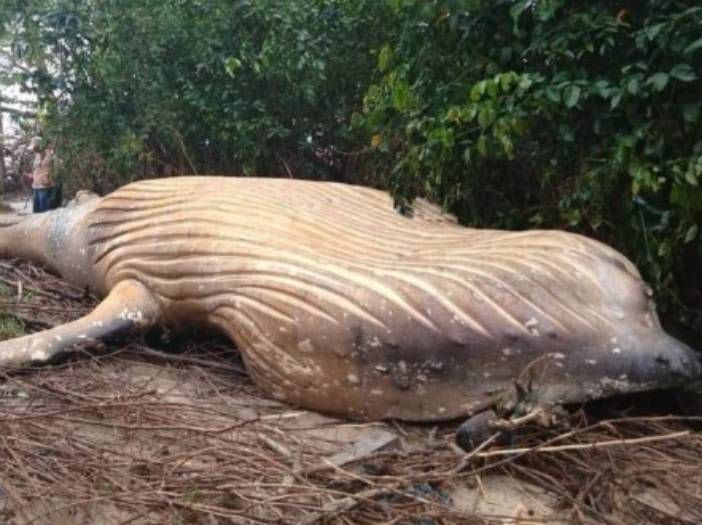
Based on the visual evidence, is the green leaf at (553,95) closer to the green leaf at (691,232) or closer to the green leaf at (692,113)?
the green leaf at (692,113)

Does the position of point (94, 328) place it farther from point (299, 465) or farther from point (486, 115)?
point (486, 115)

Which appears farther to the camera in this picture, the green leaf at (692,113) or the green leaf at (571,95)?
the green leaf at (571,95)

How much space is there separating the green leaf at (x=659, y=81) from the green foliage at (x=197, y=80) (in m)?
2.93

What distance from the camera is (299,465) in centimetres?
321

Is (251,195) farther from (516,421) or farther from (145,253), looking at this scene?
(516,421)

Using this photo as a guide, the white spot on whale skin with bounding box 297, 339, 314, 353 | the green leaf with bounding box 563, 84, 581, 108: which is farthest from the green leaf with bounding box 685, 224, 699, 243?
the white spot on whale skin with bounding box 297, 339, 314, 353

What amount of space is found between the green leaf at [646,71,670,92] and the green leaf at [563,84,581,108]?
0.31m

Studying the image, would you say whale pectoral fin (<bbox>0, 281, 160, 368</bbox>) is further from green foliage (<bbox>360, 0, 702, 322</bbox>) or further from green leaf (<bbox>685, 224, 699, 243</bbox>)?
green leaf (<bbox>685, 224, 699, 243</bbox>)

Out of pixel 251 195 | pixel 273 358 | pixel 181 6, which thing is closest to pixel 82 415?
pixel 273 358

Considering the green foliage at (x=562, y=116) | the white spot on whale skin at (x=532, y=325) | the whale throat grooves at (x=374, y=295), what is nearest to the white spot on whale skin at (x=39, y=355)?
the whale throat grooves at (x=374, y=295)

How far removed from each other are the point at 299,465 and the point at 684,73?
2.13m

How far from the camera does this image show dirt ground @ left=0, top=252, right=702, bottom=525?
9.42ft

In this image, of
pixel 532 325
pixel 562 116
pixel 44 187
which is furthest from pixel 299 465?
pixel 44 187

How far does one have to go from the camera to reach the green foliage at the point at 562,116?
12.1 feet
